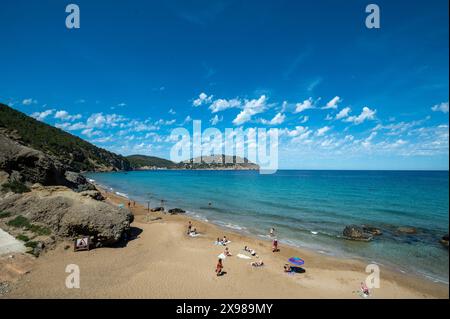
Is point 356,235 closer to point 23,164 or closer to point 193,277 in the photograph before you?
point 193,277

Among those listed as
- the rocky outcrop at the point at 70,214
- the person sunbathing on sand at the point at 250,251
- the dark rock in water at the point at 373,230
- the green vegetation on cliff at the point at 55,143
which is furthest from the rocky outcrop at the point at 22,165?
the green vegetation on cliff at the point at 55,143

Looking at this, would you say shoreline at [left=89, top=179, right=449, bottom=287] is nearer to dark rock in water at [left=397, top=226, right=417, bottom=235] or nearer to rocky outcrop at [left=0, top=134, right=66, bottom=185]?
dark rock in water at [left=397, top=226, right=417, bottom=235]

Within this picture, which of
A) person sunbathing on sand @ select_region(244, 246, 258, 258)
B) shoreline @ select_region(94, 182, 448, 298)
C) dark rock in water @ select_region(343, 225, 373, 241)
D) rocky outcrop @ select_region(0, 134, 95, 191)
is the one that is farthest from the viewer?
dark rock in water @ select_region(343, 225, 373, 241)

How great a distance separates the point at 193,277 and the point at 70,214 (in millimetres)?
11639

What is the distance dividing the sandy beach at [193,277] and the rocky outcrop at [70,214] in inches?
→ 49.8

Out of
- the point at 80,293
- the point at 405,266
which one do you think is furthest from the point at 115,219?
the point at 405,266

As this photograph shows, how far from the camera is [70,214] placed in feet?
62.5

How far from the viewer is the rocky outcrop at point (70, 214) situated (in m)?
18.8

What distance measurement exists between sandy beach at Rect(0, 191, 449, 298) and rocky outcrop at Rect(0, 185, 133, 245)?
1265 millimetres

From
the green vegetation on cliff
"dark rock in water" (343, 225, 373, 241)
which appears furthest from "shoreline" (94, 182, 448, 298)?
the green vegetation on cliff

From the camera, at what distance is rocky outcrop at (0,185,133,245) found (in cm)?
1883

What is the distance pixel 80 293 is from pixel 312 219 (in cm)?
3082
